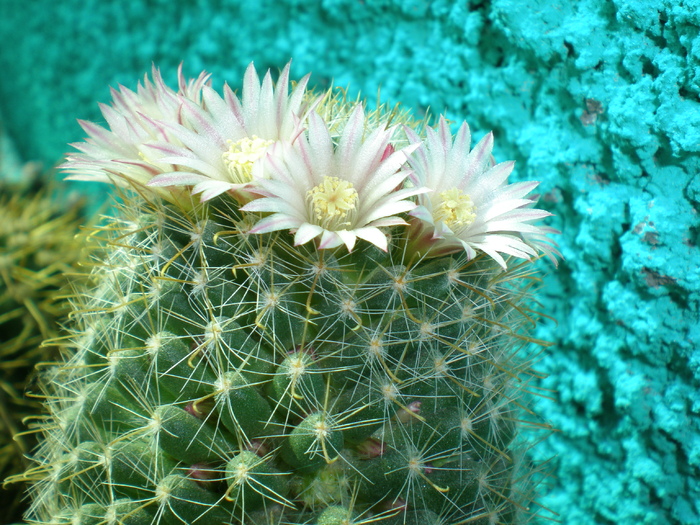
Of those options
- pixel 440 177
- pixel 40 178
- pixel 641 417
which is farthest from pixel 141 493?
pixel 40 178

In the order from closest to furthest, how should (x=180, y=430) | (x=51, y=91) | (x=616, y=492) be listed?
(x=180, y=430)
(x=616, y=492)
(x=51, y=91)

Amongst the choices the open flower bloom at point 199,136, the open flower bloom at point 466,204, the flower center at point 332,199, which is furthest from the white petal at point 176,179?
the open flower bloom at point 466,204

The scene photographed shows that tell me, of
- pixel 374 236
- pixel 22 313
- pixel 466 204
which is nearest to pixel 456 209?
pixel 466 204

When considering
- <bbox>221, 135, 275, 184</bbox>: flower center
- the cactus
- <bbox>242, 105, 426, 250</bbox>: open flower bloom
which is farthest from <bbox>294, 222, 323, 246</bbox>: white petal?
the cactus

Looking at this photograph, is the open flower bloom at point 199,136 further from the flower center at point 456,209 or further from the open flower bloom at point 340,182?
the flower center at point 456,209

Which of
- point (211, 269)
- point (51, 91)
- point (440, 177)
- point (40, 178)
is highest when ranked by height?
point (440, 177)

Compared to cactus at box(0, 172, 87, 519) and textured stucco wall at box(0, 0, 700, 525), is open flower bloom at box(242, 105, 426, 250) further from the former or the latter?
cactus at box(0, 172, 87, 519)

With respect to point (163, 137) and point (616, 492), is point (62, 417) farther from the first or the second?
point (616, 492)
